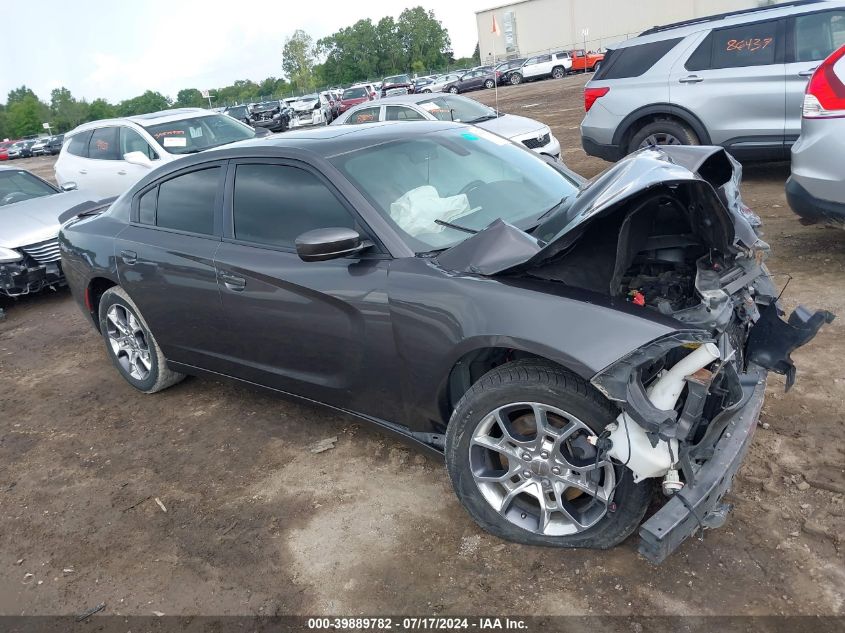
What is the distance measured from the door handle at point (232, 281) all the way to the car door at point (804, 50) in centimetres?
615

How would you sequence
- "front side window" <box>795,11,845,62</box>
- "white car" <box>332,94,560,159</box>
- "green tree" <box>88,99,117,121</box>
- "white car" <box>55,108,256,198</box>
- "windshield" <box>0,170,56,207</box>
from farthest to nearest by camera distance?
1. "green tree" <box>88,99,117,121</box>
2. "white car" <box>55,108,256,198</box>
3. "white car" <box>332,94,560,159</box>
4. "windshield" <box>0,170,56,207</box>
5. "front side window" <box>795,11,845,62</box>

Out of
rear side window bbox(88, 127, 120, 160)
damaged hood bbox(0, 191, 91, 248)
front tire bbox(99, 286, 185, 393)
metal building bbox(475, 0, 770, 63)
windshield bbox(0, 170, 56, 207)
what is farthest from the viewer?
metal building bbox(475, 0, 770, 63)

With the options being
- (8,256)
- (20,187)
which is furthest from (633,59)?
(20,187)

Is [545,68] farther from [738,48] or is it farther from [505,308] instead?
[505,308]

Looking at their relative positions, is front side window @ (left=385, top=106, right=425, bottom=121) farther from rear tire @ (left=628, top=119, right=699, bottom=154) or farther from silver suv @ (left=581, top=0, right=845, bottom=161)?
rear tire @ (left=628, top=119, right=699, bottom=154)

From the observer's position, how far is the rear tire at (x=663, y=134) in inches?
313

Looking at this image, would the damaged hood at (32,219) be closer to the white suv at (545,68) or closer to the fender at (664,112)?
the fender at (664,112)

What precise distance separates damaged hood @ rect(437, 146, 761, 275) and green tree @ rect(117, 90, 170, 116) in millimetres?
105091

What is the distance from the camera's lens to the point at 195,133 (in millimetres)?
10234

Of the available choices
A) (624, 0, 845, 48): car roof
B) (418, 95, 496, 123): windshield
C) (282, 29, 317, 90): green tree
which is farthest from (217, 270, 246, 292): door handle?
(282, 29, 317, 90): green tree

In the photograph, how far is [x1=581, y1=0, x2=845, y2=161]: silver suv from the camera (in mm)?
7168

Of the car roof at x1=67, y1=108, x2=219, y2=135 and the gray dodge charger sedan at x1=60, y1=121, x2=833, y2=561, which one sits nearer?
the gray dodge charger sedan at x1=60, y1=121, x2=833, y2=561

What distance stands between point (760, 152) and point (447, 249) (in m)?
5.81

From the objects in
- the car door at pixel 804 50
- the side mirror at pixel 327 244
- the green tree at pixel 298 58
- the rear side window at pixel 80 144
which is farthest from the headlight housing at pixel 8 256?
the green tree at pixel 298 58
